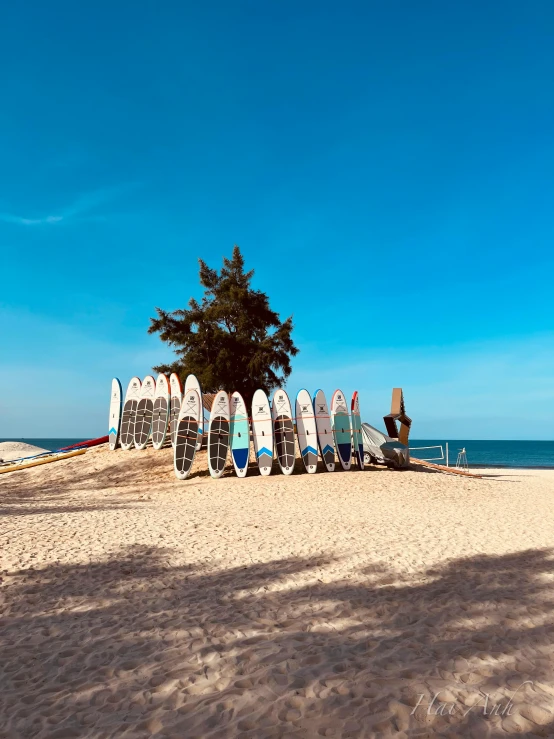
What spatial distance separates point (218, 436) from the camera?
1695cm

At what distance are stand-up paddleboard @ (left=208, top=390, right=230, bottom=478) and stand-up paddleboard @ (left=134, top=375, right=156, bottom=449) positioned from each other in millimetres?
5640

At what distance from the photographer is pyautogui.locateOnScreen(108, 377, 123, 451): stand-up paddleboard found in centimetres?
2219

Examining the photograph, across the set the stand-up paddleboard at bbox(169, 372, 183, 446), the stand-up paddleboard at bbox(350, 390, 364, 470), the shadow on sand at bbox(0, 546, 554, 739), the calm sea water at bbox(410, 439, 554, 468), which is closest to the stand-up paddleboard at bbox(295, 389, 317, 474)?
the stand-up paddleboard at bbox(350, 390, 364, 470)

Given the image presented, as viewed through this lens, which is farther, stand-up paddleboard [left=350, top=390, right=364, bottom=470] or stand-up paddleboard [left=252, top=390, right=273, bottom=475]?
stand-up paddleboard [left=350, top=390, right=364, bottom=470]

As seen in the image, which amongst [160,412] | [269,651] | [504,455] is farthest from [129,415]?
[504,455]

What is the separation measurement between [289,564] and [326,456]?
11.1 meters

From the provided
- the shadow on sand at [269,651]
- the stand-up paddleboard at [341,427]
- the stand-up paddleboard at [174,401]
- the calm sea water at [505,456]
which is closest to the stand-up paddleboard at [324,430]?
the stand-up paddleboard at [341,427]

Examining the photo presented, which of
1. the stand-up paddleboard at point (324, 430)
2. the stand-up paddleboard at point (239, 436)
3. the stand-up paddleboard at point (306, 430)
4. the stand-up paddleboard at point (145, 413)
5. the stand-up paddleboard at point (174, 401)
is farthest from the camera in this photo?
the stand-up paddleboard at point (145, 413)

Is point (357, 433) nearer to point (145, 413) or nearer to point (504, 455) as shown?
point (145, 413)

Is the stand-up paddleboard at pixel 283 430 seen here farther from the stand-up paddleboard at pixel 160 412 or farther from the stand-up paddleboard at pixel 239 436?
the stand-up paddleboard at pixel 160 412

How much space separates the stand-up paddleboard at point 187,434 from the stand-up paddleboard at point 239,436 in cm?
130

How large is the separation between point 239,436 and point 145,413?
267 inches

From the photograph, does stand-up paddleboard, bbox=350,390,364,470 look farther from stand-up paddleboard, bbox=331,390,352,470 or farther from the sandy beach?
the sandy beach

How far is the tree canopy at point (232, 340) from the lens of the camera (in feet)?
78.1
